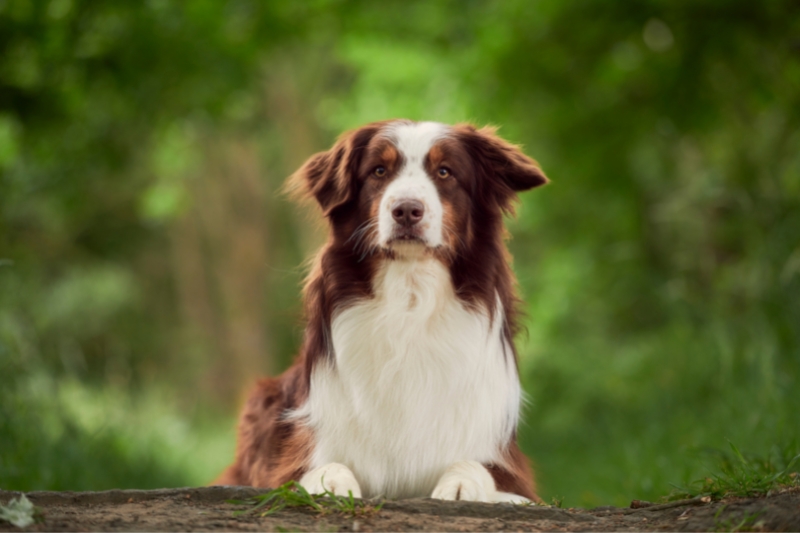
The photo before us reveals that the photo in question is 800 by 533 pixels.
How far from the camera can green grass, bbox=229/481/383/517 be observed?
3.09 metres

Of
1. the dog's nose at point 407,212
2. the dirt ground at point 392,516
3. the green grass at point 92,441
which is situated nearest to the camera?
the dirt ground at point 392,516

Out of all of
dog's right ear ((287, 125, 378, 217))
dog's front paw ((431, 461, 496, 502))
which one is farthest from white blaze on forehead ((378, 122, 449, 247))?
dog's front paw ((431, 461, 496, 502))

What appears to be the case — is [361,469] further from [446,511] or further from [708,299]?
[708,299]

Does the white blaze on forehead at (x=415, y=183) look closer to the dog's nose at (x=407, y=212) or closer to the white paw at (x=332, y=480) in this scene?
the dog's nose at (x=407, y=212)

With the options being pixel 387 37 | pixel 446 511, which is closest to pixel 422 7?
pixel 387 37

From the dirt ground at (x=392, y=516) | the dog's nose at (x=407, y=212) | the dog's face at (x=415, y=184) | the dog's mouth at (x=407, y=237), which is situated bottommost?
the dirt ground at (x=392, y=516)

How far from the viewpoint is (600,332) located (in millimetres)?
12469

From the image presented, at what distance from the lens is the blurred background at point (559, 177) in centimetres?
627

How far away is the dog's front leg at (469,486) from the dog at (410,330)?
10 mm

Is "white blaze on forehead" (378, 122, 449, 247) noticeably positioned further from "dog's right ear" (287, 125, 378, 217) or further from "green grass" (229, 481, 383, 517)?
"green grass" (229, 481, 383, 517)

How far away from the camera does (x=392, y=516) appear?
308cm

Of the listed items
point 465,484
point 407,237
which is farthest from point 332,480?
point 407,237

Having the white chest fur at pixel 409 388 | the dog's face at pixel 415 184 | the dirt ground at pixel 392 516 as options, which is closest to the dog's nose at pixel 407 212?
the dog's face at pixel 415 184

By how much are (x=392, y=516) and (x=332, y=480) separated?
0.75 metres
